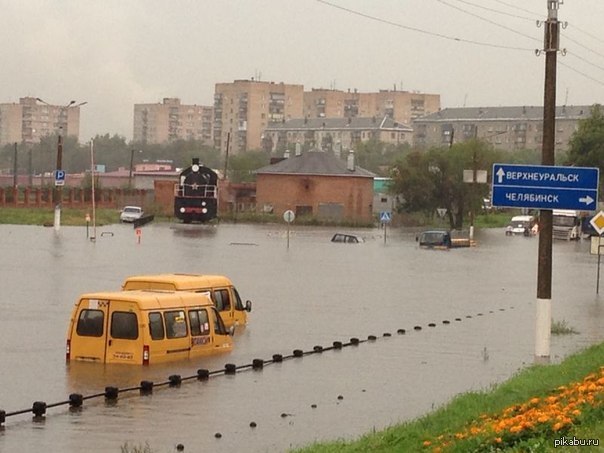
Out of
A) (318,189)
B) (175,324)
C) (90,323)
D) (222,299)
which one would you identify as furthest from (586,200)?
(318,189)

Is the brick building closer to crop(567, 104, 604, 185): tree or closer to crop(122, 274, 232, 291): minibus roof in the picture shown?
crop(567, 104, 604, 185): tree

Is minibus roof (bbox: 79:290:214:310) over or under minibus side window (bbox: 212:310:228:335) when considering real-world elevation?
over

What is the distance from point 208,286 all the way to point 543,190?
25.1ft

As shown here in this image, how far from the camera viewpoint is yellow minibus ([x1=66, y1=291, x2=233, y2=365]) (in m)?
23.1

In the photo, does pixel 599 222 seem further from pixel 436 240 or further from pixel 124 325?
pixel 436 240

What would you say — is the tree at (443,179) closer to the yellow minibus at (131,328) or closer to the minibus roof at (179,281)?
the minibus roof at (179,281)

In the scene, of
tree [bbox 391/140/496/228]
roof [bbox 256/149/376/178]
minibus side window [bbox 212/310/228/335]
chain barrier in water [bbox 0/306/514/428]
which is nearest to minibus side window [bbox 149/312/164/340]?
chain barrier in water [bbox 0/306/514/428]

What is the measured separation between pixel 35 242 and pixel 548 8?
1851 inches

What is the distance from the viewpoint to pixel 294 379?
2325 centimetres

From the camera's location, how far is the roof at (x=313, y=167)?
4582 inches

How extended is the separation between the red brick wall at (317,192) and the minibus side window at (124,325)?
91969 millimetres

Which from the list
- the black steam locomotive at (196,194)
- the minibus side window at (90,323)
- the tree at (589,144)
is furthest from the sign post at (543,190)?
the tree at (589,144)

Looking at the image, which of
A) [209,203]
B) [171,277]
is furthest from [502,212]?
[171,277]

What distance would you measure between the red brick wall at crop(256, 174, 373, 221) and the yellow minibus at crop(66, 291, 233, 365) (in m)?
91.0
